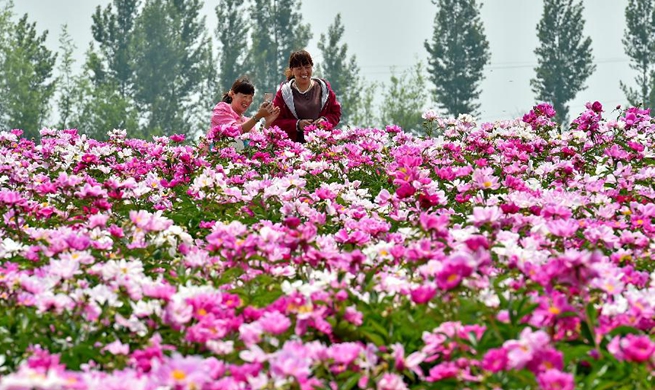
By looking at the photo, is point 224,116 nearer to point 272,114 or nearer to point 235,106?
point 235,106

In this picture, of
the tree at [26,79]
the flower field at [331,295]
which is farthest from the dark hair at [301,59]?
the tree at [26,79]

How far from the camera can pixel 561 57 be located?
45.6 metres

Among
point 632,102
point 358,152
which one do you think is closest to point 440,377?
point 358,152

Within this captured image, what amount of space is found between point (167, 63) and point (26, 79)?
27.8 ft

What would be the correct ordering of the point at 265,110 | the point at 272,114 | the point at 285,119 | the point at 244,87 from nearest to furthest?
the point at 265,110
the point at 272,114
the point at 285,119
the point at 244,87

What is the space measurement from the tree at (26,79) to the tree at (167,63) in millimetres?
5319

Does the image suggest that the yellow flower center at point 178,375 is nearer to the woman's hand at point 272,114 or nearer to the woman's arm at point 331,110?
the woman's hand at point 272,114

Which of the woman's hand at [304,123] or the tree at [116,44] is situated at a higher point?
the tree at [116,44]

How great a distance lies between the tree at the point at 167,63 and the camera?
44562 millimetres

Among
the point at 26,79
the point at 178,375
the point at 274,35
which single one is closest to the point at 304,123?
the point at 178,375

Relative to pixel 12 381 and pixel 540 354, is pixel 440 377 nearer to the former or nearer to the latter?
pixel 540 354

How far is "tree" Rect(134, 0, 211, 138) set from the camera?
44.6m

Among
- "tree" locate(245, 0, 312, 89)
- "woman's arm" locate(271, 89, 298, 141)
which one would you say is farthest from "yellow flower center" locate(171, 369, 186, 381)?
"tree" locate(245, 0, 312, 89)

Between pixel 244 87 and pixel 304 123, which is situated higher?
pixel 244 87
